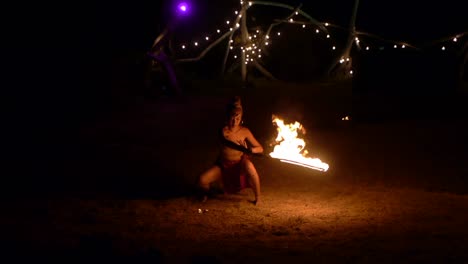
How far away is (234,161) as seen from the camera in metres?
8.32

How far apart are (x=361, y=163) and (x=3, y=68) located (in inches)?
489

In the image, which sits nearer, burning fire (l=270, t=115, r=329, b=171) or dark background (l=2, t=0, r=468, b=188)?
burning fire (l=270, t=115, r=329, b=171)

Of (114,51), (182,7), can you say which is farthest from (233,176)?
(114,51)

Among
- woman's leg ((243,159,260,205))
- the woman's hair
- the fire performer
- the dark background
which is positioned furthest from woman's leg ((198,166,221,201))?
the dark background

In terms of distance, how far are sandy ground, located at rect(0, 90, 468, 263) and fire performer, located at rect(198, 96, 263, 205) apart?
0.26 meters

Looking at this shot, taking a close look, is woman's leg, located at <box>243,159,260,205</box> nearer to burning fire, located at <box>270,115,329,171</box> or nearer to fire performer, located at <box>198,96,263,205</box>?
fire performer, located at <box>198,96,263,205</box>

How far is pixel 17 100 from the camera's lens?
1786 centimetres

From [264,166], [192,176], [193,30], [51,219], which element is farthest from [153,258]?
[193,30]

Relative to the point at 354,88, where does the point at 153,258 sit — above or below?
below

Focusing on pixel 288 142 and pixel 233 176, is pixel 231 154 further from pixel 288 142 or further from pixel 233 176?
pixel 288 142

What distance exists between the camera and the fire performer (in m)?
8.18

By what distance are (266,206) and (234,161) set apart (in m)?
0.77

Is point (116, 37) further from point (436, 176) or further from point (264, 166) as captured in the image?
point (436, 176)

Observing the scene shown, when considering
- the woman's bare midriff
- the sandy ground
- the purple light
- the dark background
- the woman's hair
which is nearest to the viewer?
the sandy ground
